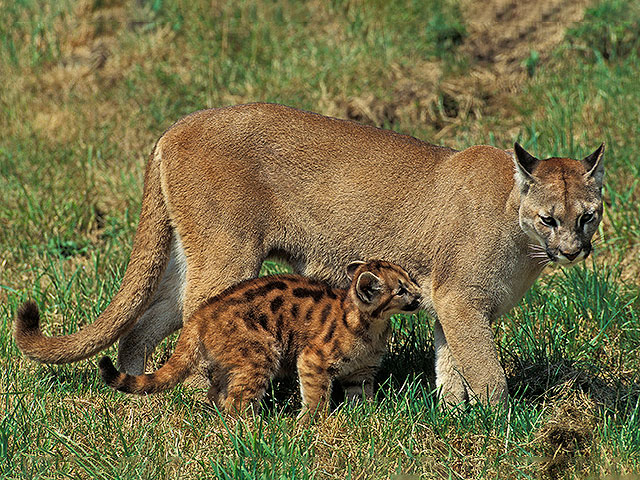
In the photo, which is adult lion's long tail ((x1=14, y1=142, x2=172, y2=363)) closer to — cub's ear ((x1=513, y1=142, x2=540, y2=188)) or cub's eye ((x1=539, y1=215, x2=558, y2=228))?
cub's ear ((x1=513, y1=142, x2=540, y2=188))

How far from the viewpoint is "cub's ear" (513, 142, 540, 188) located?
Result: 5207mm

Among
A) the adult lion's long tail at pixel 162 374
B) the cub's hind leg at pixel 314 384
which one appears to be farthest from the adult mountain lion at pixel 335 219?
the cub's hind leg at pixel 314 384

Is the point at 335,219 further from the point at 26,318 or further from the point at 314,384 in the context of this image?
the point at 26,318

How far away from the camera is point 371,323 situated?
5316 millimetres

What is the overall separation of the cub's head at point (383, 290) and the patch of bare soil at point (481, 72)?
12.7 feet

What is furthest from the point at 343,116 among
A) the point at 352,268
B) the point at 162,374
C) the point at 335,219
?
the point at 162,374

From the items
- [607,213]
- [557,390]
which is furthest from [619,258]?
[557,390]

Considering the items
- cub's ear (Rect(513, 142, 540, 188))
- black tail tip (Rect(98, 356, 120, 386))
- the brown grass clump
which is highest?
cub's ear (Rect(513, 142, 540, 188))

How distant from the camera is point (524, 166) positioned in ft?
17.2

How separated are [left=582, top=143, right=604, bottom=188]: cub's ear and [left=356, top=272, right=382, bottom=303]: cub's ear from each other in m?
1.33

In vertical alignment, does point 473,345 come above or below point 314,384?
above

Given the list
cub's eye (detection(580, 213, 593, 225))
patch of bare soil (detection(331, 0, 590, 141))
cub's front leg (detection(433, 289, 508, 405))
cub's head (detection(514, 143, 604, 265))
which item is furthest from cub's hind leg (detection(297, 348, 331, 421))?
patch of bare soil (detection(331, 0, 590, 141))

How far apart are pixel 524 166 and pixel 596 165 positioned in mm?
400

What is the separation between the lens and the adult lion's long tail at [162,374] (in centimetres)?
494
